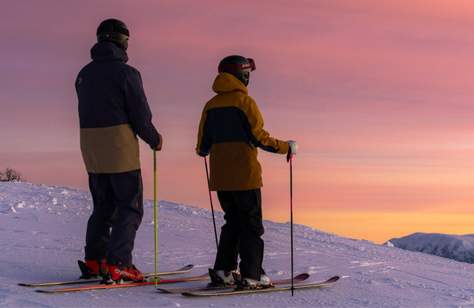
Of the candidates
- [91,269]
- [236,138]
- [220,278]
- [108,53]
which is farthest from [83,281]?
[108,53]

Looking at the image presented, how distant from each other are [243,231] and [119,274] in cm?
130

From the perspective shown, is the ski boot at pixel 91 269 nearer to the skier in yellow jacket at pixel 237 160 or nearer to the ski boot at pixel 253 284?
the skier in yellow jacket at pixel 237 160

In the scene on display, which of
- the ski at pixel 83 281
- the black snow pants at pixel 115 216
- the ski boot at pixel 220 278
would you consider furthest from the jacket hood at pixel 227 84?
the ski at pixel 83 281

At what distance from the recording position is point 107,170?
7.23 metres

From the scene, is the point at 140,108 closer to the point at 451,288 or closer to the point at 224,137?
the point at 224,137

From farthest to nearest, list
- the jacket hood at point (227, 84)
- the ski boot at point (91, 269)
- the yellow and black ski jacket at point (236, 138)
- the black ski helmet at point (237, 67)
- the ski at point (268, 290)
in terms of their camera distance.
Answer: the ski boot at point (91, 269) < the black ski helmet at point (237, 67) < the jacket hood at point (227, 84) < the yellow and black ski jacket at point (236, 138) < the ski at point (268, 290)

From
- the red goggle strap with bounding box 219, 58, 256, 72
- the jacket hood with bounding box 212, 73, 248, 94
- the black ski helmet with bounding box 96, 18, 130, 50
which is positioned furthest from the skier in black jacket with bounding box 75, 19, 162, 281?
the red goggle strap with bounding box 219, 58, 256, 72

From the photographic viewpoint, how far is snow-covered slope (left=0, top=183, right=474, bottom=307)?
6.80 metres

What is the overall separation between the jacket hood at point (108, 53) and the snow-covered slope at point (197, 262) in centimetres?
231

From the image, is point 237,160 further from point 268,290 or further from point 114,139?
point 268,290

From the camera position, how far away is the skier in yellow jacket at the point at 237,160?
697cm

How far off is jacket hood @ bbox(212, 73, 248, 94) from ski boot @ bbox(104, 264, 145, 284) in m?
2.01

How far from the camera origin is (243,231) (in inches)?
282

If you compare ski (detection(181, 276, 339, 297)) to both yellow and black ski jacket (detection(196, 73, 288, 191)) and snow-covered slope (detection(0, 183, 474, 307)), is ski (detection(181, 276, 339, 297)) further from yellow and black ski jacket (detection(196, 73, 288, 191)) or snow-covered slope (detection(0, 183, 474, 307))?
yellow and black ski jacket (detection(196, 73, 288, 191))
